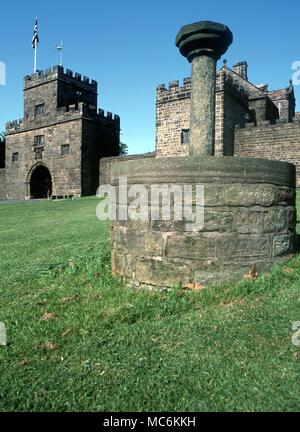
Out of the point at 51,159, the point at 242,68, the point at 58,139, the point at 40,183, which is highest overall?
the point at 242,68

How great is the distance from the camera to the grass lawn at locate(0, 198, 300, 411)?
2.10m

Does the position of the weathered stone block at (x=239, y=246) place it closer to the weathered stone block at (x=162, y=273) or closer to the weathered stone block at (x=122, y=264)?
the weathered stone block at (x=162, y=273)

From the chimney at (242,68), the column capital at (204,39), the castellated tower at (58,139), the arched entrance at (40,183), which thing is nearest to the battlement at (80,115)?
the castellated tower at (58,139)

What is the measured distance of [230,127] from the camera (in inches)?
851

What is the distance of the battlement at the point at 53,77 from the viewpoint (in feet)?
96.3

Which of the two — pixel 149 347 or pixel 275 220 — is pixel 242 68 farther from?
pixel 149 347

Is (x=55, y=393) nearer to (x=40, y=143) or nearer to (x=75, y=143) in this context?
(x=75, y=143)

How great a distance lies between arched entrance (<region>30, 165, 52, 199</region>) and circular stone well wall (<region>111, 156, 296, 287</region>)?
1139 inches

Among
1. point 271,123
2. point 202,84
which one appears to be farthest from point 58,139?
point 202,84

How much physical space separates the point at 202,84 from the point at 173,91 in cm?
1927

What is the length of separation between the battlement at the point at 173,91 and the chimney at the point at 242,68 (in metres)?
10.1

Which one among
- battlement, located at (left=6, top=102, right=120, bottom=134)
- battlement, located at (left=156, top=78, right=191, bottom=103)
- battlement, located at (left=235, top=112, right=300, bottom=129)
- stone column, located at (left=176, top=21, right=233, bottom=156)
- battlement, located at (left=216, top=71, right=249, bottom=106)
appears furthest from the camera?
battlement, located at (left=6, top=102, right=120, bottom=134)

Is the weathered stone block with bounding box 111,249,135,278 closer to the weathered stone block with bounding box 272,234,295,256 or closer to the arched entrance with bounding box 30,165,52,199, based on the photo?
the weathered stone block with bounding box 272,234,295,256

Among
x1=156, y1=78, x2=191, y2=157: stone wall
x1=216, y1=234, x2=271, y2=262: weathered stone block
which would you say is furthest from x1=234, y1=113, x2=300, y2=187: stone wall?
x1=216, y1=234, x2=271, y2=262: weathered stone block
